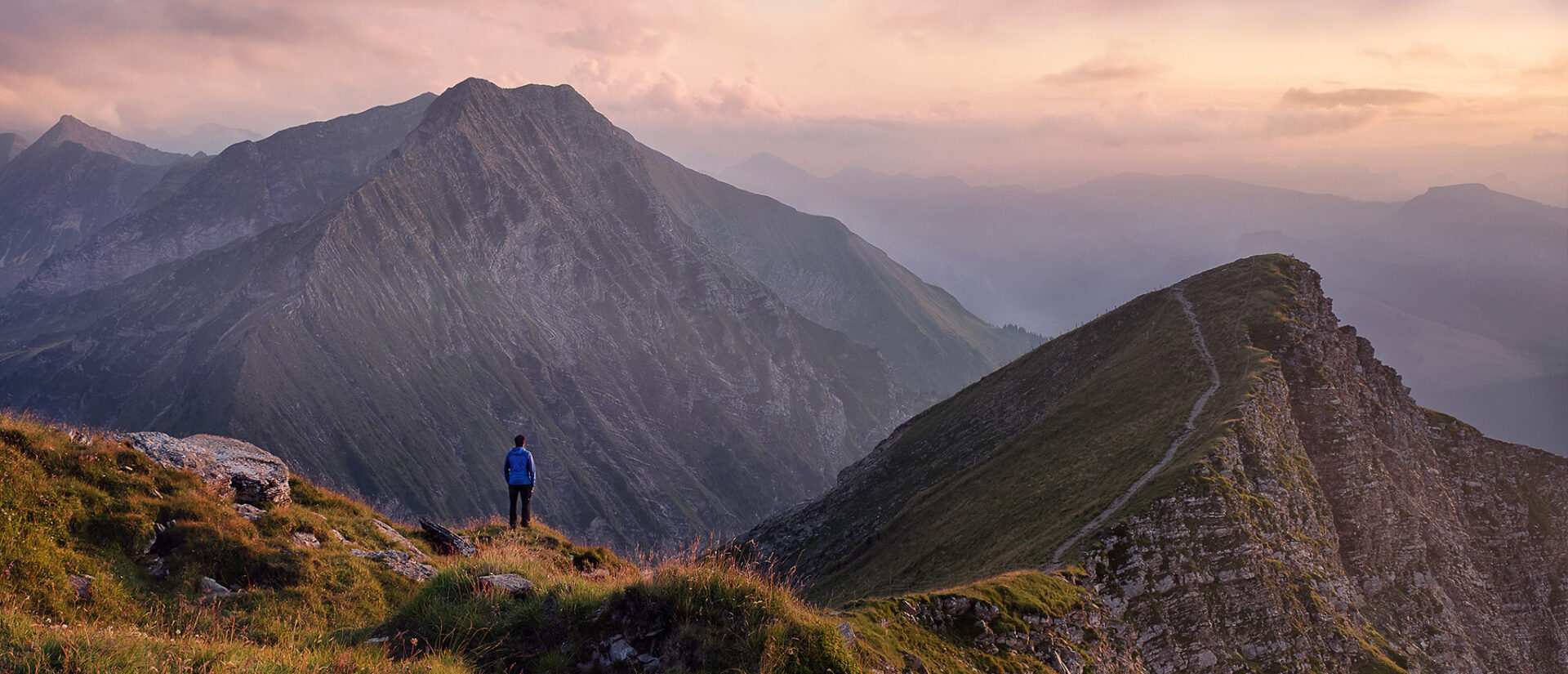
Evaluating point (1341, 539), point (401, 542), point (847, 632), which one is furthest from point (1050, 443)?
point (401, 542)

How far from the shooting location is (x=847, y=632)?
1396 cm

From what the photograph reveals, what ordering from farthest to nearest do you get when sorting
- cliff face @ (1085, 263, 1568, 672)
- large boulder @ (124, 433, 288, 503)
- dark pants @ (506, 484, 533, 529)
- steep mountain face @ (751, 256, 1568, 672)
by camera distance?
1. steep mountain face @ (751, 256, 1568, 672)
2. cliff face @ (1085, 263, 1568, 672)
3. dark pants @ (506, 484, 533, 529)
4. large boulder @ (124, 433, 288, 503)

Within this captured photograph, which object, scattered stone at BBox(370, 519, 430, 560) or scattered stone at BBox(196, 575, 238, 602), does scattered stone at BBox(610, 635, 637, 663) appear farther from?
scattered stone at BBox(370, 519, 430, 560)

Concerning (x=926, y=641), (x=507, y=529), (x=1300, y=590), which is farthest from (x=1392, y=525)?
(x=507, y=529)

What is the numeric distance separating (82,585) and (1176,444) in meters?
54.1

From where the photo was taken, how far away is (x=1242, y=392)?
176 ft

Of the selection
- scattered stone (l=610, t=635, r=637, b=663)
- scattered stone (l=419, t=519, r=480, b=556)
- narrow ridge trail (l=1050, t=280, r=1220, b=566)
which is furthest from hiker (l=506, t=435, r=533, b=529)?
narrow ridge trail (l=1050, t=280, r=1220, b=566)

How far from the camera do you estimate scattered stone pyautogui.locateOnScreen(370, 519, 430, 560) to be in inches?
799

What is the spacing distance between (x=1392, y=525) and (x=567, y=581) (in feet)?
194

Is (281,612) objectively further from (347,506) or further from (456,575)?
(347,506)

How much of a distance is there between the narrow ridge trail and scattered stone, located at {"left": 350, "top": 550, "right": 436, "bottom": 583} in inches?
1100

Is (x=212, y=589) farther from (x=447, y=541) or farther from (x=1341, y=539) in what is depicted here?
A: (x=1341, y=539)

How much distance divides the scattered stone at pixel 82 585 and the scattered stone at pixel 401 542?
7.11 meters

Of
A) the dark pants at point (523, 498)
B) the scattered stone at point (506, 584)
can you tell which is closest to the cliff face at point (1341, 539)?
the dark pants at point (523, 498)
